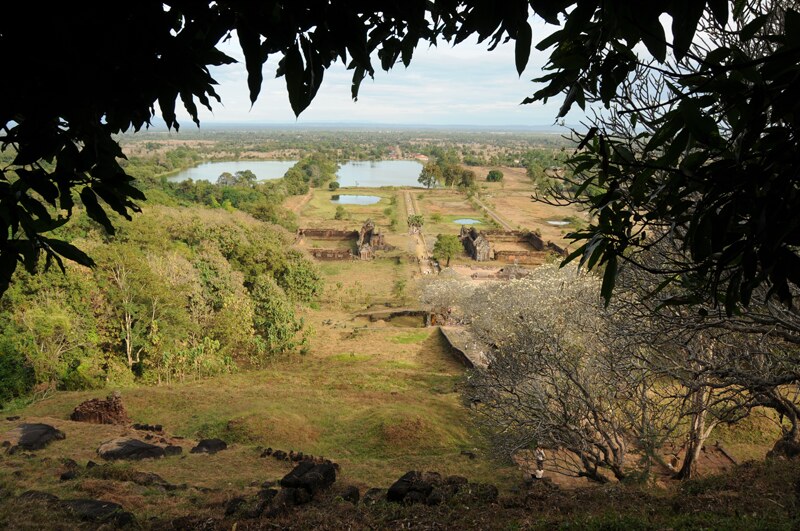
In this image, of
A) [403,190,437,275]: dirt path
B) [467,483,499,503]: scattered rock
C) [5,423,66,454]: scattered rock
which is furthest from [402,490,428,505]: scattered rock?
[403,190,437,275]: dirt path

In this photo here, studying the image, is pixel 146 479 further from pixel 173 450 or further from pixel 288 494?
pixel 288 494

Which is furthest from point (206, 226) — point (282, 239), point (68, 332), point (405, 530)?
point (405, 530)

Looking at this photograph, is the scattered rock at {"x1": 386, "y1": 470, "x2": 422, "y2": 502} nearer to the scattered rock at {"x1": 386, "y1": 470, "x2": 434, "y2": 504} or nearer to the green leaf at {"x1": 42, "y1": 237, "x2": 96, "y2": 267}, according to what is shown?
the scattered rock at {"x1": 386, "y1": 470, "x2": 434, "y2": 504}

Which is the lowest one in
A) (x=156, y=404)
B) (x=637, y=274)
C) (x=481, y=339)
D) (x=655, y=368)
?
(x=156, y=404)

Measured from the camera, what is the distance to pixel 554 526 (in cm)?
467

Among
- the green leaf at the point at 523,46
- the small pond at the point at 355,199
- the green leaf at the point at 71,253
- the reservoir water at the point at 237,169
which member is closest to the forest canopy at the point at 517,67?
the green leaf at the point at 523,46

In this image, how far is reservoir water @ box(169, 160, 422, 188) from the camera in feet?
278

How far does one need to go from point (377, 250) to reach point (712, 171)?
35299 millimetres

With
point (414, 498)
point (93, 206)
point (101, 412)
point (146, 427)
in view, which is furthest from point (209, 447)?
point (93, 206)

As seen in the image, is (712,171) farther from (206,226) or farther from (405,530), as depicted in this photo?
(206,226)

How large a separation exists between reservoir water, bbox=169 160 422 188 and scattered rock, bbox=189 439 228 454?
6780 centimetres

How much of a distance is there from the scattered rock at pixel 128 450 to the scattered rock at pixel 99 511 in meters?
3.69

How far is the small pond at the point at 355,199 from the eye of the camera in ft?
201

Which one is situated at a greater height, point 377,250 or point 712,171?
point 712,171
